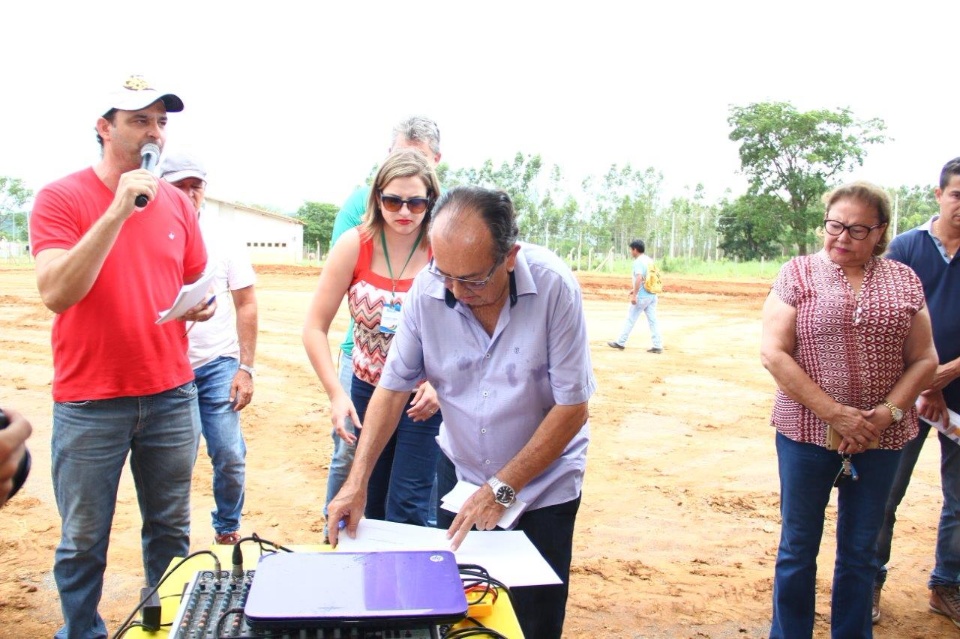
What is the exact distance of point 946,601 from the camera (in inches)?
154

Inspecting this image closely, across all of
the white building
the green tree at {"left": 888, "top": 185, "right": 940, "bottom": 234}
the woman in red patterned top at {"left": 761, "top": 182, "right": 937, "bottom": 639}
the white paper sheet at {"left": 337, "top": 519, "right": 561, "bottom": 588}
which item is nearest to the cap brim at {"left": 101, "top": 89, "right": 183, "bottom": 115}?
the white paper sheet at {"left": 337, "top": 519, "right": 561, "bottom": 588}

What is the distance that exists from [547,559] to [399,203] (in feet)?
5.02

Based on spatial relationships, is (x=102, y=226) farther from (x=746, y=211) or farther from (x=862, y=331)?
(x=746, y=211)

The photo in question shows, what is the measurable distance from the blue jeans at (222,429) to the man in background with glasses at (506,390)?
6.75ft

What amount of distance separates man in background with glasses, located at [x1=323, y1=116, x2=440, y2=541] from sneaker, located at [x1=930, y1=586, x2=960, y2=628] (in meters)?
3.06

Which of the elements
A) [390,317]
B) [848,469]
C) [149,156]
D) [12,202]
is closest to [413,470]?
[390,317]

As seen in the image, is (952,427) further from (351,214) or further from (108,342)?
(108,342)

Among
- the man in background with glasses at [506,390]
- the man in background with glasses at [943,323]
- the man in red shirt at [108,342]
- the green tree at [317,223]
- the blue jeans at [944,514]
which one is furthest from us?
the green tree at [317,223]

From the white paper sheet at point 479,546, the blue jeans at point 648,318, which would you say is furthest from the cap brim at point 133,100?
the blue jeans at point 648,318

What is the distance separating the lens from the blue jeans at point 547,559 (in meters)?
2.29

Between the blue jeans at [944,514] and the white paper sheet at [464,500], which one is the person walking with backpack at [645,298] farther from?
the white paper sheet at [464,500]

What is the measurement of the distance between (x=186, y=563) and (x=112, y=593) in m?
2.31

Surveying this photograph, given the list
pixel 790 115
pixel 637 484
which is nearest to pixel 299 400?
pixel 637 484

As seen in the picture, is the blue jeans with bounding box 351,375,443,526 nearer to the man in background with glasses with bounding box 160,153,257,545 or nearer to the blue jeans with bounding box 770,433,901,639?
the man in background with glasses with bounding box 160,153,257,545
